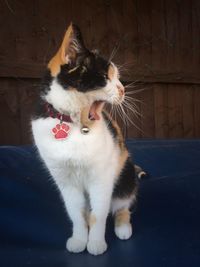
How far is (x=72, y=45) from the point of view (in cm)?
88

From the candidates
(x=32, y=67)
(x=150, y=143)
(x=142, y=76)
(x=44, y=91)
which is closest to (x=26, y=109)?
(x=32, y=67)

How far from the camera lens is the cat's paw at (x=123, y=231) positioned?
1.03 m

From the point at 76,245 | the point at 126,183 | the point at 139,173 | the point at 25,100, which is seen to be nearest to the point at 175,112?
the point at 25,100

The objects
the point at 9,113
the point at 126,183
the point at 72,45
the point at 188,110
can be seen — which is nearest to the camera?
the point at 72,45

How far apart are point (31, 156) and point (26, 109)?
499 mm

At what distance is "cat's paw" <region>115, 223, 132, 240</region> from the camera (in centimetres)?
103

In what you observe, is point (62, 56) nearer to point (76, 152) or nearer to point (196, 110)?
point (76, 152)

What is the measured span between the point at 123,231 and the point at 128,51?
5.92ft

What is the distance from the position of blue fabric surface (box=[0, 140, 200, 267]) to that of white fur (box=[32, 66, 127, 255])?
7 cm

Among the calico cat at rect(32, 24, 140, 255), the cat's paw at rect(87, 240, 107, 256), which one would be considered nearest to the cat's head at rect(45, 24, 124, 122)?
the calico cat at rect(32, 24, 140, 255)

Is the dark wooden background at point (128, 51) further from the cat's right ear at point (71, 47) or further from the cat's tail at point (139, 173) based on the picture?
the cat's right ear at point (71, 47)

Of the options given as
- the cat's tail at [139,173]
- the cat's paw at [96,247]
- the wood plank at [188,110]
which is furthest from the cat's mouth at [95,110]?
the wood plank at [188,110]

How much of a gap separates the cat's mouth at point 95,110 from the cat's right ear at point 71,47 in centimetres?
13

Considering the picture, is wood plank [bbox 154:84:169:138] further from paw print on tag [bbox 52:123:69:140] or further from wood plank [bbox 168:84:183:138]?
paw print on tag [bbox 52:123:69:140]
